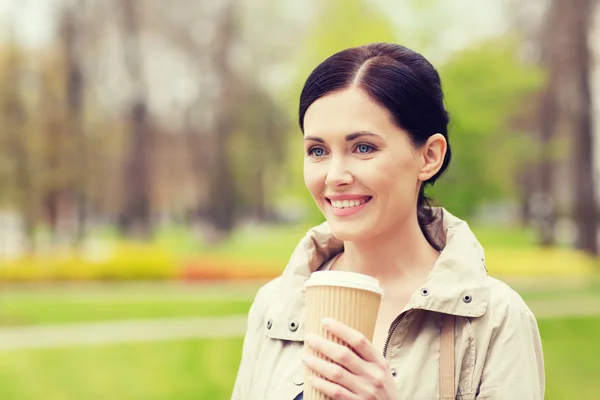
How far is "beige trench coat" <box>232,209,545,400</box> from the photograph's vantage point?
6.81ft

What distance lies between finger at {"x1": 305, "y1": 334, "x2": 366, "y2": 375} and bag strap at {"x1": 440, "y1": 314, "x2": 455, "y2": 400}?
0.31 meters

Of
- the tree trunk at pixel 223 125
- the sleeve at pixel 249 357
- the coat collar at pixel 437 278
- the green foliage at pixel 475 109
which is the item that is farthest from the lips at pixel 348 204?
the tree trunk at pixel 223 125

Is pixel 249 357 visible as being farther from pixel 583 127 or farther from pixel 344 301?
pixel 583 127

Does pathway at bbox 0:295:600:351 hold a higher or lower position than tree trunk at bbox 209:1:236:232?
lower

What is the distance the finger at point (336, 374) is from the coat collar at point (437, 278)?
1.18ft

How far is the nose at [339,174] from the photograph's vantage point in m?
2.14

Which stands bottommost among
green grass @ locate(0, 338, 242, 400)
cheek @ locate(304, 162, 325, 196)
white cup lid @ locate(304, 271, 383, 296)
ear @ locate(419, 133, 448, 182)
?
green grass @ locate(0, 338, 242, 400)

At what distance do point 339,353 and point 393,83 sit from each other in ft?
2.51

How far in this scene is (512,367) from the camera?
6.77 ft

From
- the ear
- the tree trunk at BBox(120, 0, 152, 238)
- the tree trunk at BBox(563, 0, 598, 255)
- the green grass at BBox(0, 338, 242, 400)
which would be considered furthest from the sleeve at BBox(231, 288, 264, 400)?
the tree trunk at BBox(120, 0, 152, 238)

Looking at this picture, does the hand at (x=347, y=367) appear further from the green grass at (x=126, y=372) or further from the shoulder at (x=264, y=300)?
the green grass at (x=126, y=372)

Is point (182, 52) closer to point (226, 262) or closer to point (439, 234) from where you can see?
point (226, 262)

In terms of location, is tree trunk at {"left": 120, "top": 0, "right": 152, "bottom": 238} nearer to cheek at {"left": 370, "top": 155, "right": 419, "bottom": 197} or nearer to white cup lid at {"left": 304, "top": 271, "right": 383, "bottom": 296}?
cheek at {"left": 370, "top": 155, "right": 419, "bottom": 197}

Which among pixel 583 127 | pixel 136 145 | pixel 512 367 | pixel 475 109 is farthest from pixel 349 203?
pixel 136 145
